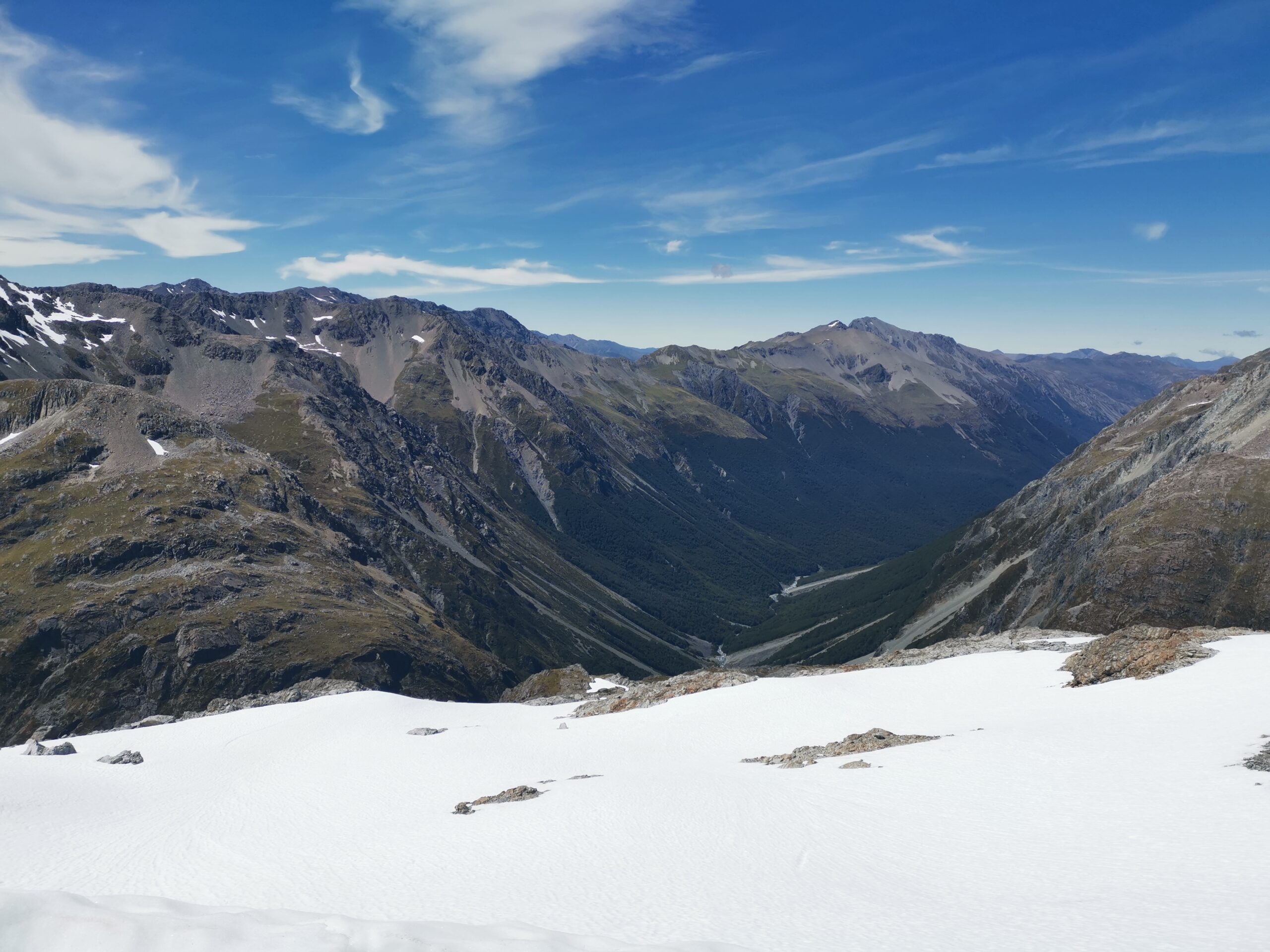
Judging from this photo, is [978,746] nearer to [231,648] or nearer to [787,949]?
[787,949]

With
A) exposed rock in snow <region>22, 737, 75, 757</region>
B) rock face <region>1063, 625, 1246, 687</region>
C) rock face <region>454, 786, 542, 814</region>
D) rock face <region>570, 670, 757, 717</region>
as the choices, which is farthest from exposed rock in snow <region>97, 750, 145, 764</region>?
rock face <region>1063, 625, 1246, 687</region>

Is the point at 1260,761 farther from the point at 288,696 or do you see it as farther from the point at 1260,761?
the point at 288,696

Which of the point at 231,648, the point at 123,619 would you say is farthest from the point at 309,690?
the point at 123,619

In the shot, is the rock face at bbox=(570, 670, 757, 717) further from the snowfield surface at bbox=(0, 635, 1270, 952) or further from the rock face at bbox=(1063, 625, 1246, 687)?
the rock face at bbox=(1063, 625, 1246, 687)

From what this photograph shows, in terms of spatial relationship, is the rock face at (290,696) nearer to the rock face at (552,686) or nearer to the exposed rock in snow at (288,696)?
the exposed rock in snow at (288,696)

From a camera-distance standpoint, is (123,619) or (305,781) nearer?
(305,781)

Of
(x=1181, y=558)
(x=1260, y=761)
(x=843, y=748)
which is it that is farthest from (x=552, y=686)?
(x=1181, y=558)
